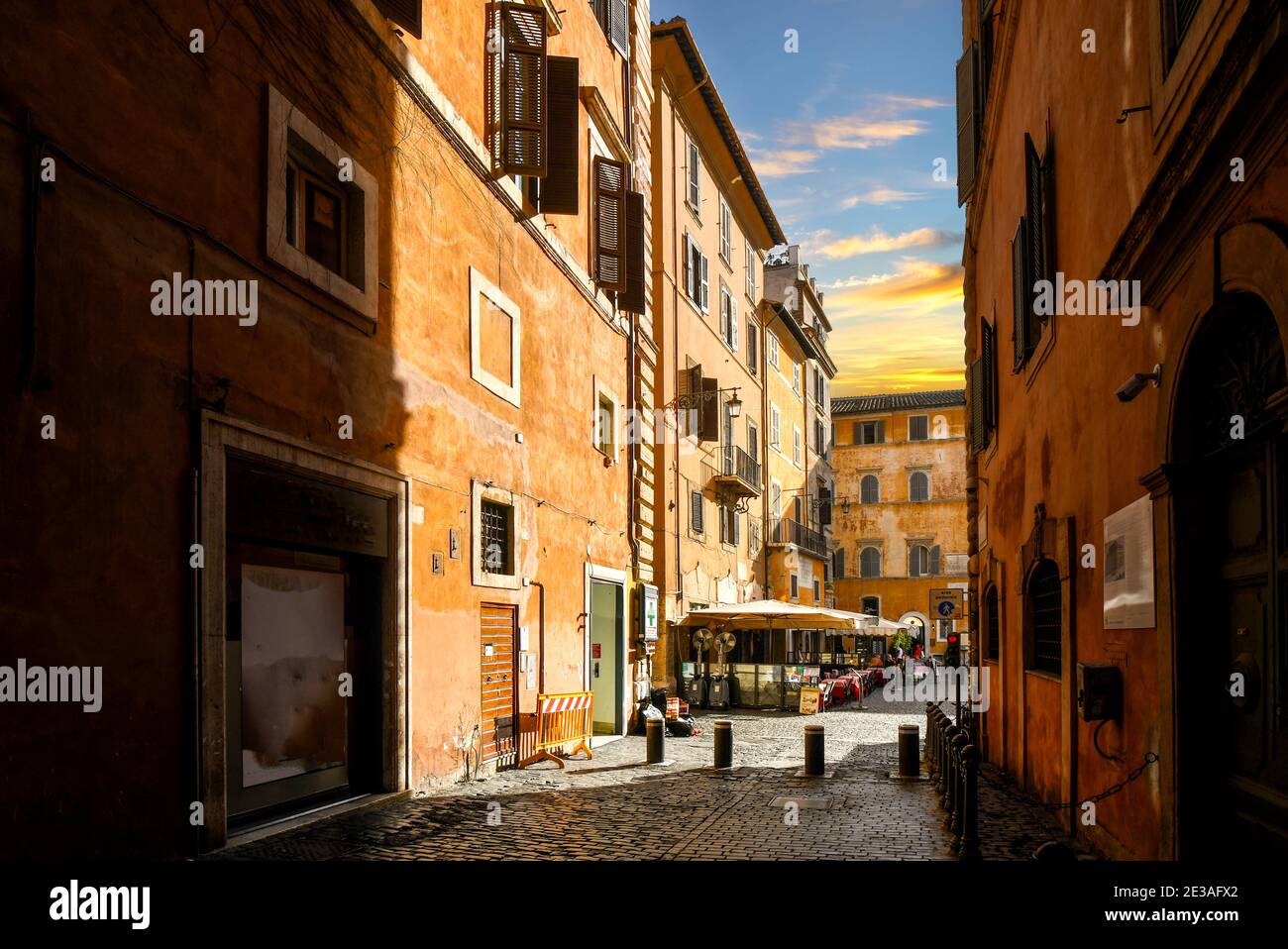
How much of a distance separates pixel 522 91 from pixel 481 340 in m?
3.21

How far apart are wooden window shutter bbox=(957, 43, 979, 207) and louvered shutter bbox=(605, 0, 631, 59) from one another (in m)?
5.89

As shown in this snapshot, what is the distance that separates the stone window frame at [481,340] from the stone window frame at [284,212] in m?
2.38

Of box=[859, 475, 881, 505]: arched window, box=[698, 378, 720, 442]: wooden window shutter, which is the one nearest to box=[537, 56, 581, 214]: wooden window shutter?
box=[698, 378, 720, 442]: wooden window shutter

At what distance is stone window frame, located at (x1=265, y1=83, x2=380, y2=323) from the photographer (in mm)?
9102

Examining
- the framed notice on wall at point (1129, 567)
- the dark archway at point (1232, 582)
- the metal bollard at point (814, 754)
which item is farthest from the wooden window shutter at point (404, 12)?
the metal bollard at point (814, 754)

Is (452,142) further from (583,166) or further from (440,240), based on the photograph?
(583,166)

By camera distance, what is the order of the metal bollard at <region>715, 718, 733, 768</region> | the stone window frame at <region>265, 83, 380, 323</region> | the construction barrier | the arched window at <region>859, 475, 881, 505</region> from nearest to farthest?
the stone window frame at <region>265, 83, 380, 323</region>, the metal bollard at <region>715, 718, 733, 768</region>, the construction barrier, the arched window at <region>859, 475, 881, 505</region>

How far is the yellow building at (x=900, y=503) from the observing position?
192 ft

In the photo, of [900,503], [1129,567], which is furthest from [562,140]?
[900,503]

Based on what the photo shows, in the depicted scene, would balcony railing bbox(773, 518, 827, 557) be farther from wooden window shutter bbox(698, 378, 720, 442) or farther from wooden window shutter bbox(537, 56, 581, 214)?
wooden window shutter bbox(537, 56, 581, 214)

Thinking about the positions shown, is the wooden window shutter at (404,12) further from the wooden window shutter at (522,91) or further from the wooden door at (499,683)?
the wooden door at (499,683)

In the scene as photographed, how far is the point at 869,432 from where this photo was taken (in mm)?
61656
